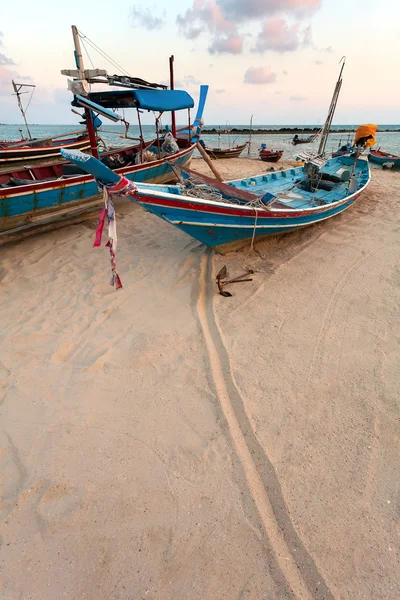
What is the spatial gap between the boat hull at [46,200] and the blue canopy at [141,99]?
1.61 meters

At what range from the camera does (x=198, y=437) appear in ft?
10.4

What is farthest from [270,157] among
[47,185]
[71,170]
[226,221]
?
[226,221]

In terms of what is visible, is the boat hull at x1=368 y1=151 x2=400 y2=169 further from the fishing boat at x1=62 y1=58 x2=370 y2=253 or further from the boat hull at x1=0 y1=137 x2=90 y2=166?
the boat hull at x1=0 y1=137 x2=90 y2=166

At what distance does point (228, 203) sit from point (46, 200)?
4.53 m

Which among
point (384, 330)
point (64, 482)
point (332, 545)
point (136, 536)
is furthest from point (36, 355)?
point (384, 330)

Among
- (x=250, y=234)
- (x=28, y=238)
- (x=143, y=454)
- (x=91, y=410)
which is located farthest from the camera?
(x=28, y=238)

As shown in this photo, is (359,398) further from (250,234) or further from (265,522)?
(250,234)

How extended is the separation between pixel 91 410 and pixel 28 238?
5.99 m

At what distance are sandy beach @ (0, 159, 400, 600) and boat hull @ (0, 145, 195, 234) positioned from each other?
1.70 m

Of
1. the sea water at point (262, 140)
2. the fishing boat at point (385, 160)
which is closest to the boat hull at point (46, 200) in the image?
the sea water at point (262, 140)

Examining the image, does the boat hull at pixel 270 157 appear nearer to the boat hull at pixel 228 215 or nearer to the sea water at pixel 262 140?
the sea water at pixel 262 140

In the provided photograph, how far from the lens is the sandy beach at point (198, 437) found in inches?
90.6

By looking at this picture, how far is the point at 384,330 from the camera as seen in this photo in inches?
183

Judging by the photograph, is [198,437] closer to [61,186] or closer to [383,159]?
[61,186]
